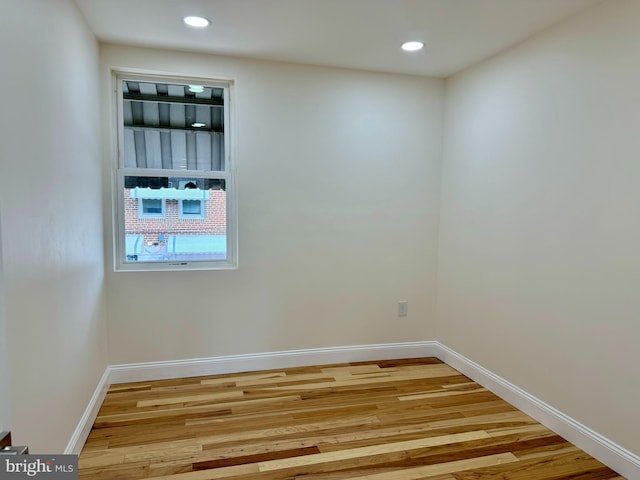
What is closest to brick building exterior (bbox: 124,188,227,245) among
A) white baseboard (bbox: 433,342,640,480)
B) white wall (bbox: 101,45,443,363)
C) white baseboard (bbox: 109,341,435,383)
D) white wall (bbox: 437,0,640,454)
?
white wall (bbox: 101,45,443,363)

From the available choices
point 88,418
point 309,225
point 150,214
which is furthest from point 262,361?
point 150,214

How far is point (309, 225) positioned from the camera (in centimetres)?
337

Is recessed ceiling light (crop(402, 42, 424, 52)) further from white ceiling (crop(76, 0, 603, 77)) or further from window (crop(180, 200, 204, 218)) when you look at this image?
window (crop(180, 200, 204, 218))

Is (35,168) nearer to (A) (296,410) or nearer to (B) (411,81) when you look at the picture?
(A) (296,410)

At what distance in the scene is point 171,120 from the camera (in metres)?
3.14

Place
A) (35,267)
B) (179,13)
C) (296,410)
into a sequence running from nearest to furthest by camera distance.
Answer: (35,267)
(179,13)
(296,410)

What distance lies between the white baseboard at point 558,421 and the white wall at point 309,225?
65 centimetres

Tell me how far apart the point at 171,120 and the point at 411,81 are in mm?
2040

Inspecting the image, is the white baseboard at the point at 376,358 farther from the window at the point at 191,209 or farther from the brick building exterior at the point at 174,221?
the window at the point at 191,209

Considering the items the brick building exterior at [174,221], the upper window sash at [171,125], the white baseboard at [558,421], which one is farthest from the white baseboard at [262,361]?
the upper window sash at [171,125]

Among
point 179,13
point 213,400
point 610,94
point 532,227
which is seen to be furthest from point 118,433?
point 610,94

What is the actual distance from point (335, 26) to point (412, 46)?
0.64m

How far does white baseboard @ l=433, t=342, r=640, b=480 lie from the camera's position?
2.08 m

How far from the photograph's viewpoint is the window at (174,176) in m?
3.06
